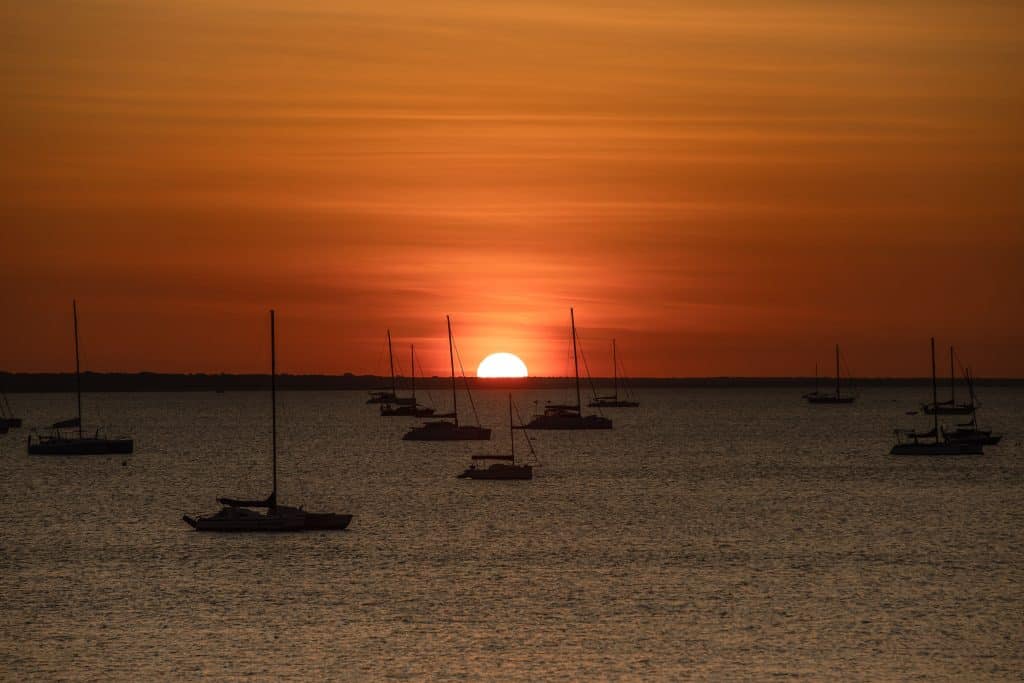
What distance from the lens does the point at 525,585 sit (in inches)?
2921

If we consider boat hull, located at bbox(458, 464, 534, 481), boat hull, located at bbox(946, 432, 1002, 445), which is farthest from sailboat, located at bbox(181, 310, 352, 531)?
boat hull, located at bbox(946, 432, 1002, 445)

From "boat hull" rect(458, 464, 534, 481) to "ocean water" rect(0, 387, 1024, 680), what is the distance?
1200mm

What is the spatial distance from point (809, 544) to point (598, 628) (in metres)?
33.6

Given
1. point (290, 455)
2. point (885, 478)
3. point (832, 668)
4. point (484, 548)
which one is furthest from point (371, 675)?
point (290, 455)

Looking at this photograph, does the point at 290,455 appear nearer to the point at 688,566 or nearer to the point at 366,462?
the point at 366,462

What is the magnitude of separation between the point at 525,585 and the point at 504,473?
219ft

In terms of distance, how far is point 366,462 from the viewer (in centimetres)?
17900

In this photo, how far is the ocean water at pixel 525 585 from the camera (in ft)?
184

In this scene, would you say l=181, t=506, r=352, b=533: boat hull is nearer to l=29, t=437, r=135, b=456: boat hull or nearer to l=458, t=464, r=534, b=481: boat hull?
l=458, t=464, r=534, b=481: boat hull

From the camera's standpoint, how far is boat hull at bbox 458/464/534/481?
140000mm

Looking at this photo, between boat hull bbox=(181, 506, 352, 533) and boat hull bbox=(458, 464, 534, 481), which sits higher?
boat hull bbox=(181, 506, 352, 533)

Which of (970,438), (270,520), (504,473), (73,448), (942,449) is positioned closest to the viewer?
(270,520)

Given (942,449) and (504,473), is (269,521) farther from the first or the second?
(942,449)

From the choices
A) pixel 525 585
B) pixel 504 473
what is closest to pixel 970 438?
pixel 504 473
